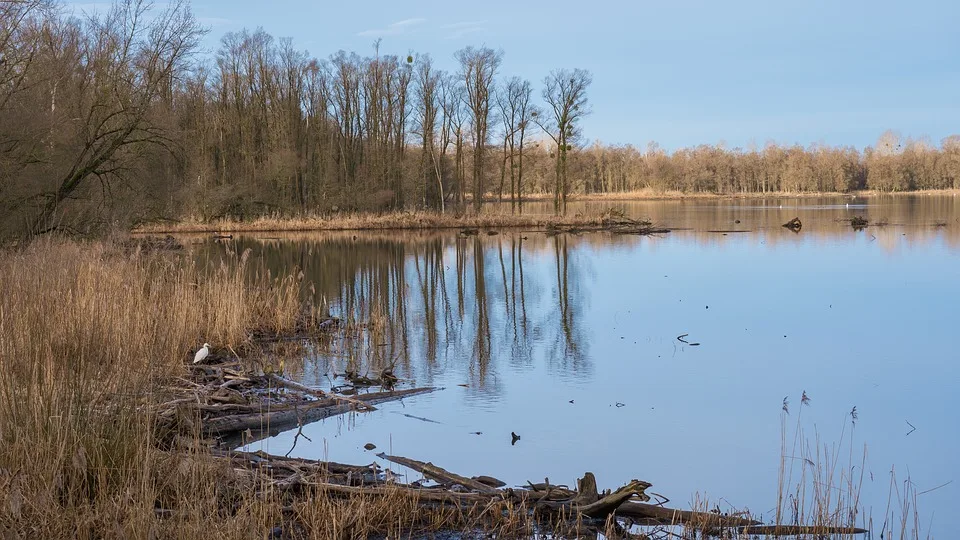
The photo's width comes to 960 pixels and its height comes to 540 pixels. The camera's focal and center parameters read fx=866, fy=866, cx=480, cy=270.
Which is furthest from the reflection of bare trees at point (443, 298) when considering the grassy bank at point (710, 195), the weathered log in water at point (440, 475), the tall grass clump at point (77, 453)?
the grassy bank at point (710, 195)

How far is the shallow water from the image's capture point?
641cm

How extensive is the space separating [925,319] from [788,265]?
345 inches

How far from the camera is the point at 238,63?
44.5 metres

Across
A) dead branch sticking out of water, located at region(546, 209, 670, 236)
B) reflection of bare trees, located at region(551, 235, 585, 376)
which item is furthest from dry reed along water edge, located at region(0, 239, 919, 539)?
dead branch sticking out of water, located at region(546, 209, 670, 236)

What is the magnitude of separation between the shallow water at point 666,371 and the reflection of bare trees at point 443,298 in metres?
0.08

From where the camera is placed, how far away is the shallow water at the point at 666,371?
21.0 ft

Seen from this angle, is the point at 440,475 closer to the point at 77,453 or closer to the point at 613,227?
the point at 77,453

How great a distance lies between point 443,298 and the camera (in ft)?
55.8

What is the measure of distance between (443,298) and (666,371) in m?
7.78

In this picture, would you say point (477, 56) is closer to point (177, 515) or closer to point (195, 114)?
point (195, 114)

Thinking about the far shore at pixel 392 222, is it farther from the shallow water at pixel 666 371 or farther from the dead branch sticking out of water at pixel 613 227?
the shallow water at pixel 666 371

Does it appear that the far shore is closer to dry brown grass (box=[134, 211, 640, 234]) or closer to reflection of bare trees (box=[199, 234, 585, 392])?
dry brown grass (box=[134, 211, 640, 234])

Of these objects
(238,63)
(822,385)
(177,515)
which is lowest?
(822,385)

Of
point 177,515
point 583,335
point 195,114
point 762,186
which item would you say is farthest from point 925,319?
point 762,186
